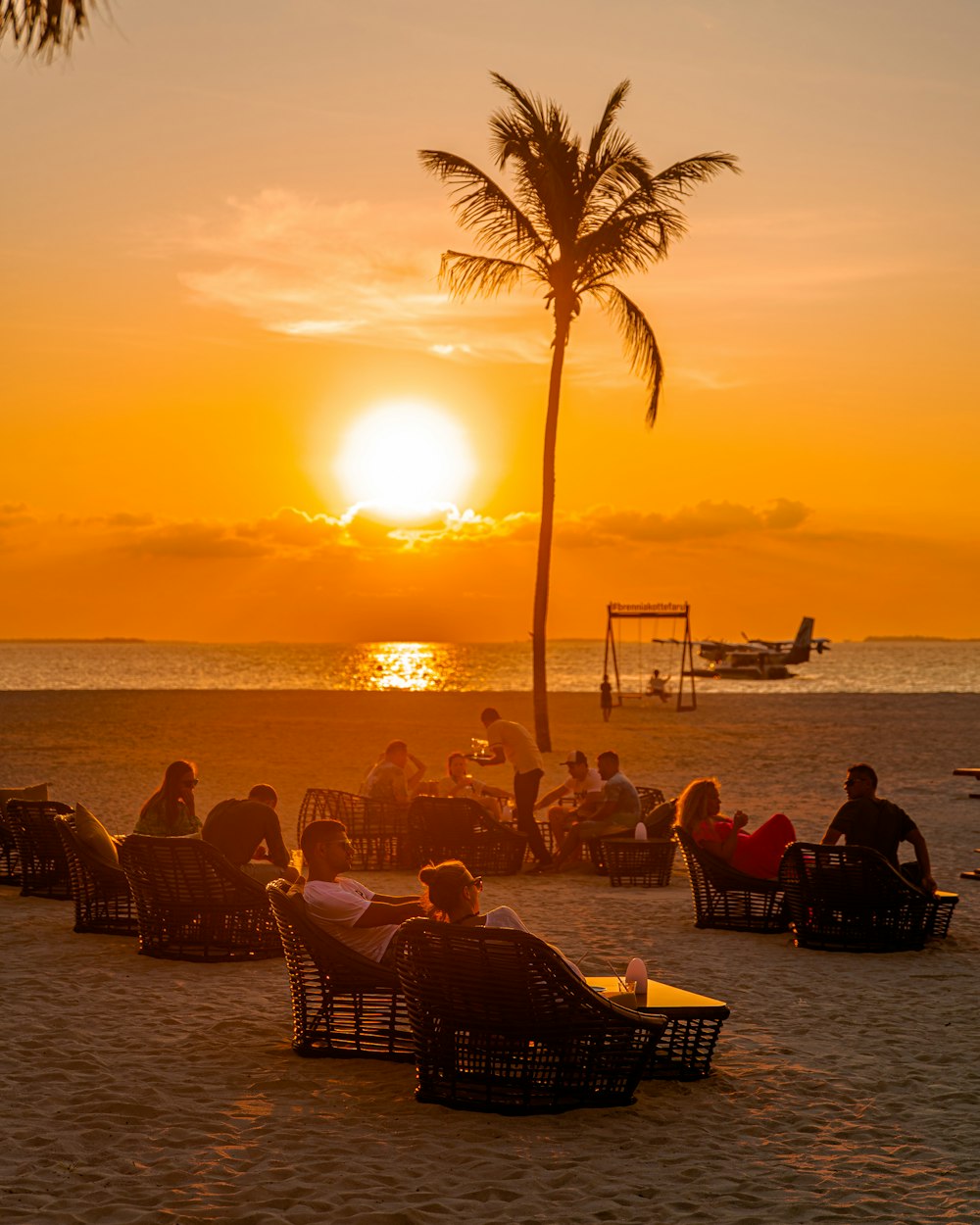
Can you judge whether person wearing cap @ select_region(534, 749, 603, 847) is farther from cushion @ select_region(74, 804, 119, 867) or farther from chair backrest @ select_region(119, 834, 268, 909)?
chair backrest @ select_region(119, 834, 268, 909)

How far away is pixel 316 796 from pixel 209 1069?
27.1 feet

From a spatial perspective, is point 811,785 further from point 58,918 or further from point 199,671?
point 199,671

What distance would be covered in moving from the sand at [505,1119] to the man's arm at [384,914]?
0.66 m

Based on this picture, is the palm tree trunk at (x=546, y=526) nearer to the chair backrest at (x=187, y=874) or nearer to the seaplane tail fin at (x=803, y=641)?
the chair backrest at (x=187, y=874)

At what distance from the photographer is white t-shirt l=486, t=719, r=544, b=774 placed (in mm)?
15157

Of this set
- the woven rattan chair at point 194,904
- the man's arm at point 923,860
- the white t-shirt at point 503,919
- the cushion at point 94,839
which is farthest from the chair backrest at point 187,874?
the man's arm at point 923,860

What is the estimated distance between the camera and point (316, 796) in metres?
14.8

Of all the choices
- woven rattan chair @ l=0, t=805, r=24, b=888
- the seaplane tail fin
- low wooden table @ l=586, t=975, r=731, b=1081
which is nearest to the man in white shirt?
low wooden table @ l=586, t=975, r=731, b=1081

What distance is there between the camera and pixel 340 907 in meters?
7.09

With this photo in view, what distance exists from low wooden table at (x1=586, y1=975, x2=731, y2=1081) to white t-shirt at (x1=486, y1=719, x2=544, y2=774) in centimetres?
836

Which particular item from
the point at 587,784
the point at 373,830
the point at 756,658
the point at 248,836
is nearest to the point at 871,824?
the point at 248,836

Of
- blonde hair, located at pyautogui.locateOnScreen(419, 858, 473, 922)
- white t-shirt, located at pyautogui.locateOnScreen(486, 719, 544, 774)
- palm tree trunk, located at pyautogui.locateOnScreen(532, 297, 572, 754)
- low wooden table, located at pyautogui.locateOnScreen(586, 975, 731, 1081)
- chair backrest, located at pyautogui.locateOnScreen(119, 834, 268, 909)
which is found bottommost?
low wooden table, located at pyautogui.locateOnScreen(586, 975, 731, 1081)

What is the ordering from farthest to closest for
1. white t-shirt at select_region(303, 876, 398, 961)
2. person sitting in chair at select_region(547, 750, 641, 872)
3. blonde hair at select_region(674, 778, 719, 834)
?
1. person sitting in chair at select_region(547, 750, 641, 872)
2. blonde hair at select_region(674, 778, 719, 834)
3. white t-shirt at select_region(303, 876, 398, 961)

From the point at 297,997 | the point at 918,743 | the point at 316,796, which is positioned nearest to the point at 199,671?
the point at 918,743
